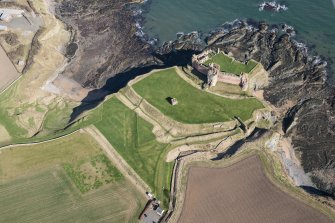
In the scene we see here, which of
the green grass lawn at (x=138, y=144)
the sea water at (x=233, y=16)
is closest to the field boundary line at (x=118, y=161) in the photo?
the green grass lawn at (x=138, y=144)

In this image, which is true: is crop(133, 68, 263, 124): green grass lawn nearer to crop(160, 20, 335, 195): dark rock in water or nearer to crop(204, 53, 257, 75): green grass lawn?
crop(204, 53, 257, 75): green grass lawn

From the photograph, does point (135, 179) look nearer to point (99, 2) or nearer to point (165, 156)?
point (165, 156)

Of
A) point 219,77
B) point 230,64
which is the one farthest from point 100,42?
point 219,77

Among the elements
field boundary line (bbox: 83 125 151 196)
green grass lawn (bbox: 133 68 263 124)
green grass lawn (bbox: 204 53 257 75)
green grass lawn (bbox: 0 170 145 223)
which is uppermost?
green grass lawn (bbox: 204 53 257 75)

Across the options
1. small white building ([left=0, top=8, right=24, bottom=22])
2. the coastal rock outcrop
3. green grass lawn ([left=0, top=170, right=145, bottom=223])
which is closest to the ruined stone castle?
the coastal rock outcrop

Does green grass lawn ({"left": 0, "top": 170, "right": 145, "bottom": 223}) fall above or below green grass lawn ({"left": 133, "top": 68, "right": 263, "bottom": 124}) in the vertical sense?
below

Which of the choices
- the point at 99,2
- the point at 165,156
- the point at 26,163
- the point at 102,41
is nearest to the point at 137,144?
the point at 165,156

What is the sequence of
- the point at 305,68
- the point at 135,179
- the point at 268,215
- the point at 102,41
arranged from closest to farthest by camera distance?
the point at 268,215 → the point at 135,179 → the point at 305,68 → the point at 102,41
